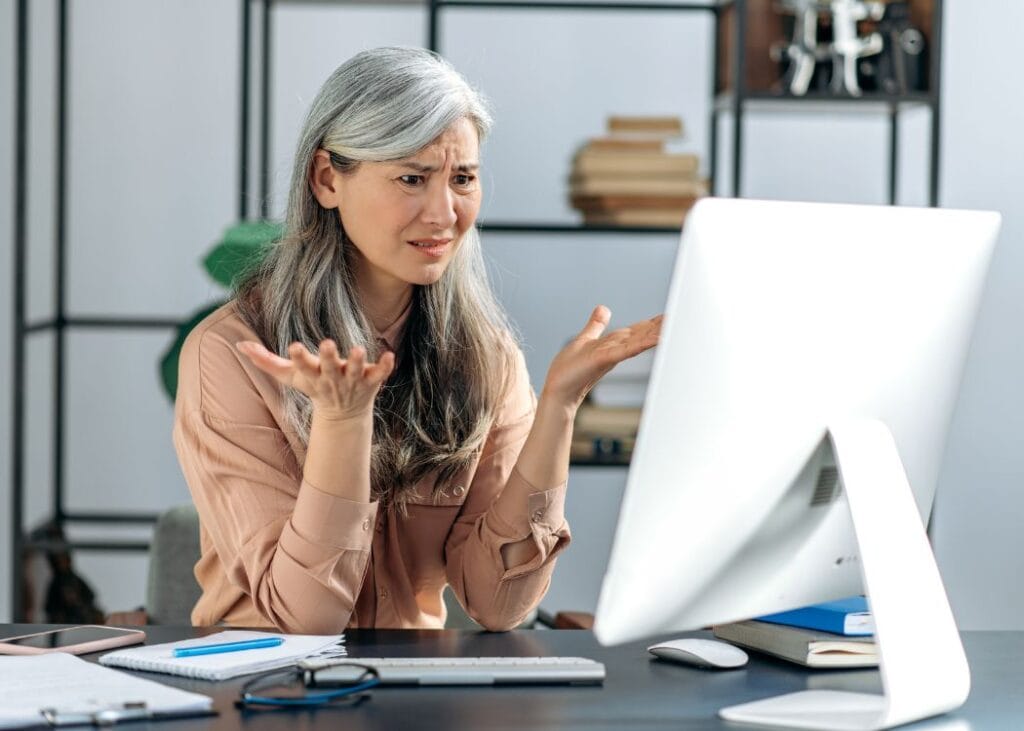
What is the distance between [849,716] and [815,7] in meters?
2.39

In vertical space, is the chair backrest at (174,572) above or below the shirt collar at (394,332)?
below

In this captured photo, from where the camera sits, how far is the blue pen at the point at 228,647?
1386 mm

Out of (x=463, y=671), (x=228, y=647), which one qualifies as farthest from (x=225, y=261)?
(x=463, y=671)

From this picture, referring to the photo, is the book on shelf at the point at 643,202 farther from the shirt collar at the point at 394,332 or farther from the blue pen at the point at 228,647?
the blue pen at the point at 228,647

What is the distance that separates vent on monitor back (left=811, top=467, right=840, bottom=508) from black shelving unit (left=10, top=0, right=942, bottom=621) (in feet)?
6.50

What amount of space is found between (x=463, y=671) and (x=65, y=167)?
8.63 feet

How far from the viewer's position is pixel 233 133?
3.70m

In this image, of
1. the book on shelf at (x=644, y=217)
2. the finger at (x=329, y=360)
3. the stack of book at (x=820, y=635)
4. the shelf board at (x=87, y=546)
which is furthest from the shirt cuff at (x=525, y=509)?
the shelf board at (x=87, y=546)

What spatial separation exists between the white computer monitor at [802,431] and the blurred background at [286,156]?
2.31 metres

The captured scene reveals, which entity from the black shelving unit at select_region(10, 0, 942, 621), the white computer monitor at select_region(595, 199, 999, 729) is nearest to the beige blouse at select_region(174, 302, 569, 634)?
the white computer monitor at select_region(595, 199, 999, 729)

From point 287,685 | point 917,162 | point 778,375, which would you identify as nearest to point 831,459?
point 778,375

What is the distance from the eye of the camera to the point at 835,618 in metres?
1.44

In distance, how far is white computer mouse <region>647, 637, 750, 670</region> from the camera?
1407 millimetres

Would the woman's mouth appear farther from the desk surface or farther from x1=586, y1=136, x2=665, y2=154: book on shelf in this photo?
x1=586, y1=136, x2=665, y2=154: book on shelf
